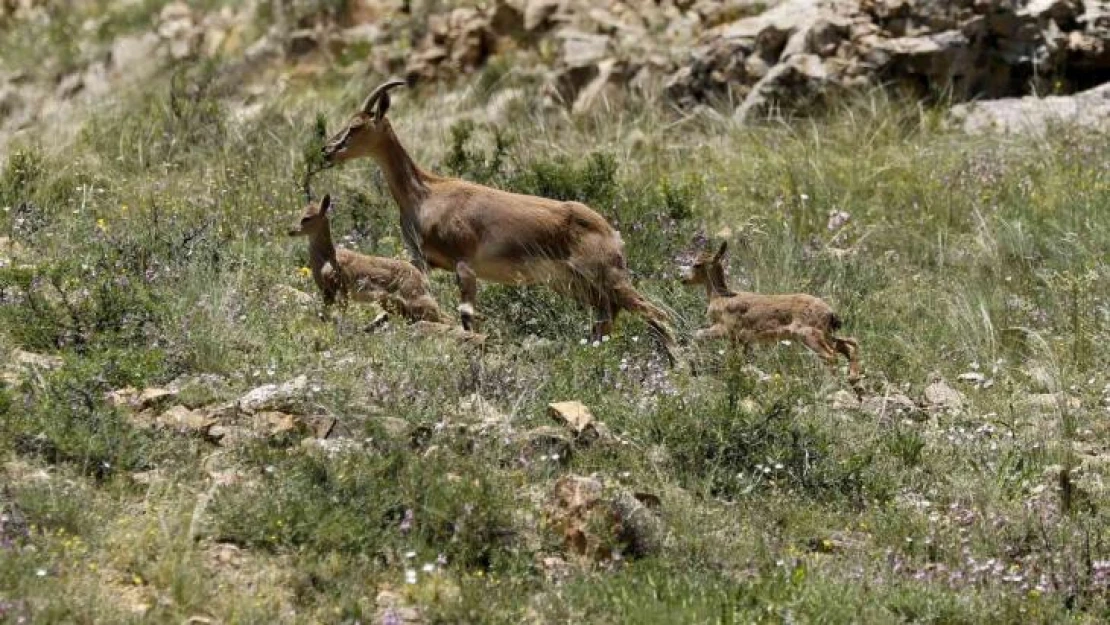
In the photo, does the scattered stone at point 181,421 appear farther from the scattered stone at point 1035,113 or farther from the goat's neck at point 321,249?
the scattered stone at point 1035,113

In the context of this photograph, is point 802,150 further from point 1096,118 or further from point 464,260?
point 464,260

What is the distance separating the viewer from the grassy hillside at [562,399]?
7.50 meters

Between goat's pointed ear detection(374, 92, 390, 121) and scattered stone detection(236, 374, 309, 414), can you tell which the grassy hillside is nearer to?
scattered stone detection(236, 374, 309, 414)

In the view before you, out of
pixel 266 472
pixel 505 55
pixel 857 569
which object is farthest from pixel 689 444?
pixel 505 55

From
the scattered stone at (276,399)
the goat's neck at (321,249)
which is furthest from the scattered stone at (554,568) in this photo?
the goat's neck at (321,249)

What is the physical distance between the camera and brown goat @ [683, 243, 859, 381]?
10609 mm

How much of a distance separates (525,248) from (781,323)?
1.57m

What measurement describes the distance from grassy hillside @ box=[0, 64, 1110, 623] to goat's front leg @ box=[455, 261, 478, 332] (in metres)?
0.26

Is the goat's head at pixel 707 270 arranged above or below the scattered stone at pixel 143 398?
below

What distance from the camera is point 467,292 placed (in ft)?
35.5

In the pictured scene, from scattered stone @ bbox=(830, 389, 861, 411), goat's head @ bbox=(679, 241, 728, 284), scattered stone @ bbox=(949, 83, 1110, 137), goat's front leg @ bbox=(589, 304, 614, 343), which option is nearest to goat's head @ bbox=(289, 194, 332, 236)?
goat's front leg @ bbox=(589, 304, 614, 343)

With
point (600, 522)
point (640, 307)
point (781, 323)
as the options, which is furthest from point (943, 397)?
point (600, 522)

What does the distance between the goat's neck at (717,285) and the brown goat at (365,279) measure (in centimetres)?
165

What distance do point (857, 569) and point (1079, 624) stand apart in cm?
94
